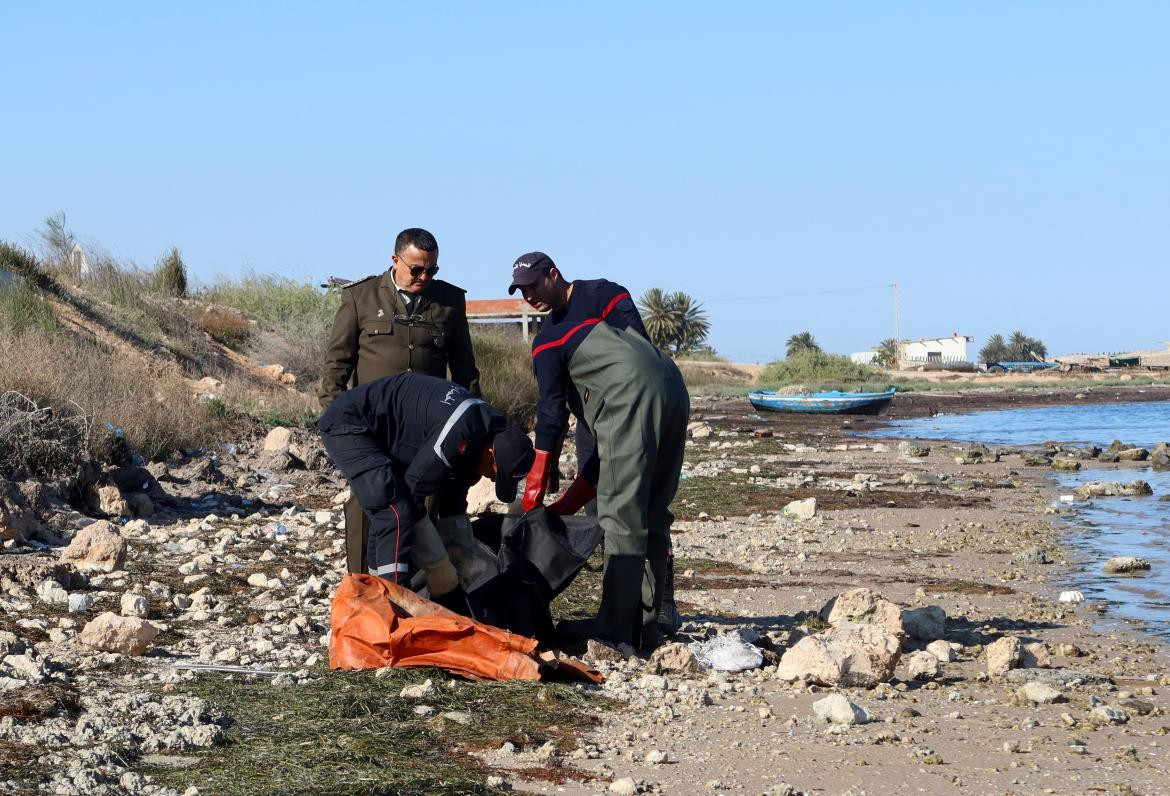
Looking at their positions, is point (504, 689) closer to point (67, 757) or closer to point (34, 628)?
point (67, 757)

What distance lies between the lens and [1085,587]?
9531 mm

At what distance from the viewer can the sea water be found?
9.11 meters

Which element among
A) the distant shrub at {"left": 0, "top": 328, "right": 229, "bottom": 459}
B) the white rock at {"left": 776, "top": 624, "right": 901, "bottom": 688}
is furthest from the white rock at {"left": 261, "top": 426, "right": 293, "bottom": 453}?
the white rock at {"left": 776, "top": 624, "right": 901, "bottom": 688}

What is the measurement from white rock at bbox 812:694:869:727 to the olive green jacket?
108 inches

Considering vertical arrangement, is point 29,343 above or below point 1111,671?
above

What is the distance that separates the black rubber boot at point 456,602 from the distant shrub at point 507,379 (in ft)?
50.9

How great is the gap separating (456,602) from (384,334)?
1.47 metres

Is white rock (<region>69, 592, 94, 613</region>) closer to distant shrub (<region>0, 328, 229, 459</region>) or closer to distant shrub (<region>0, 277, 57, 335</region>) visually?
distant shrub (<region>0, 328, 229, 459</region>)

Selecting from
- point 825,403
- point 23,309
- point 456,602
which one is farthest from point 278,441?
point 825,403

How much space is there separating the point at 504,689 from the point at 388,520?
0.89 metres

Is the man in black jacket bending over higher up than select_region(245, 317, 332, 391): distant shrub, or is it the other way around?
select_region(245, 317, 332, 391): distant shrub

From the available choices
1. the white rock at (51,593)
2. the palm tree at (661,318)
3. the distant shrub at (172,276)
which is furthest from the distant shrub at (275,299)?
the palm tree at (661,318)

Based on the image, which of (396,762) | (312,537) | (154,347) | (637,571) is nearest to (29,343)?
(312,537)

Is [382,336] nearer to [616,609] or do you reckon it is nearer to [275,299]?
[616,609]
